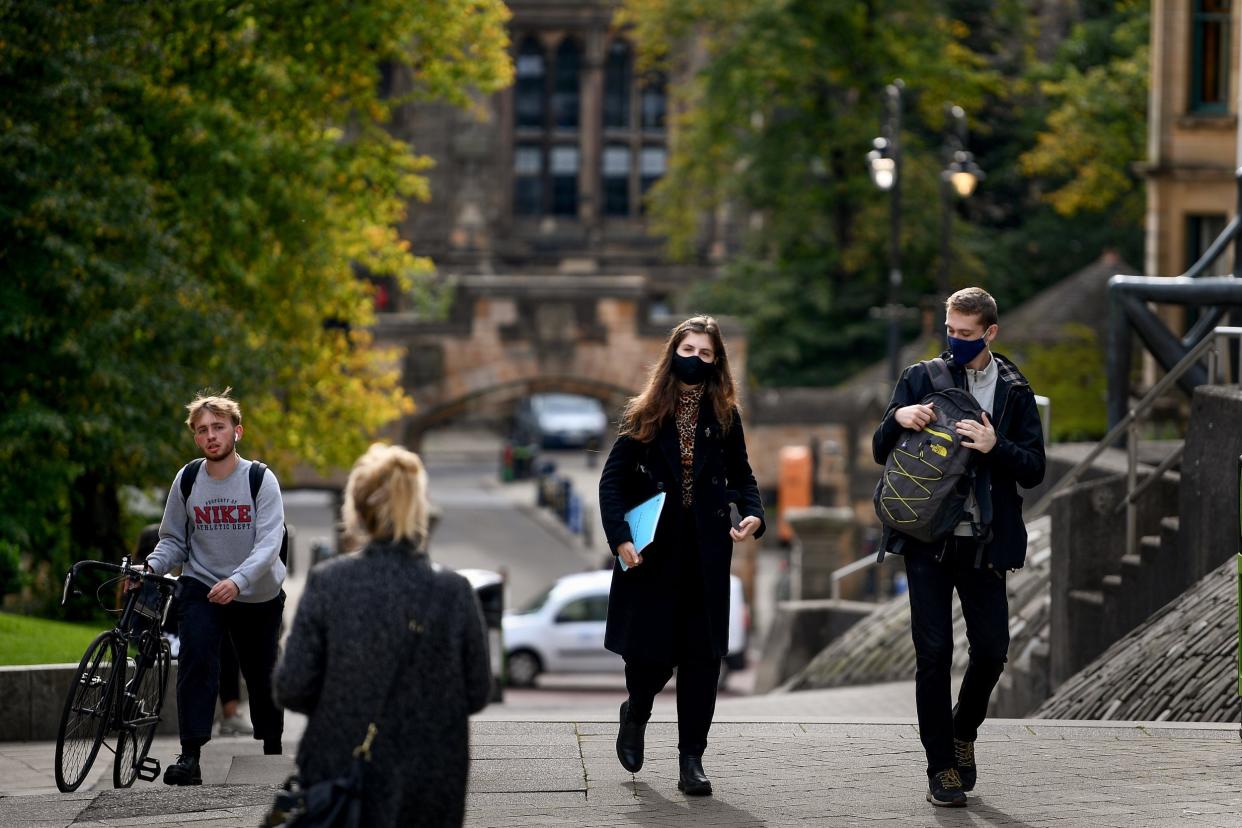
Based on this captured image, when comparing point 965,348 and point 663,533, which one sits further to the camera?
point 663,533

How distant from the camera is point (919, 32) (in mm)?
41062

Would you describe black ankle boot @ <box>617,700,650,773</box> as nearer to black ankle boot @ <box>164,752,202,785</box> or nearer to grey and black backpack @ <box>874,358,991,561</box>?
grey and black backpack @ <box>874,358,991,561</box>

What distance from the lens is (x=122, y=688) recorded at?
876 centimetres

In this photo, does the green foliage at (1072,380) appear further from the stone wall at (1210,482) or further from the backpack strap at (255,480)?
the backpack strap at (255,480)

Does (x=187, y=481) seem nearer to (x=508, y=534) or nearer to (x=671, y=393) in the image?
(x=671, y=393)

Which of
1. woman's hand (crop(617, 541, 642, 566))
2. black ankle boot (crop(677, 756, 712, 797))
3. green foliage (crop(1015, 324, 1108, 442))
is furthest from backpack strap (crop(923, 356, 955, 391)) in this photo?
green foliage (crop(1015, 324, 1108, 442))

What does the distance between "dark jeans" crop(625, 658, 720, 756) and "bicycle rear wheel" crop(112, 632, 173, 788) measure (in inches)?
86.8

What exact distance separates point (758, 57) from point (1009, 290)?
8108 millimetres

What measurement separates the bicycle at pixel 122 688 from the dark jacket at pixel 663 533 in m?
2.05

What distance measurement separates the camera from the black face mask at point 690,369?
7.77 m

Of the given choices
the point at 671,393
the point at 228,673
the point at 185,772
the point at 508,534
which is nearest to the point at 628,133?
the point at 508,534

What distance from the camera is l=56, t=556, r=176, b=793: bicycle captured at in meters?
8.66

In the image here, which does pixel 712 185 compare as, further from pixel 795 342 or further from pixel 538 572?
pixel 538 572

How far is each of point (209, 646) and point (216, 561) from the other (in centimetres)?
37
